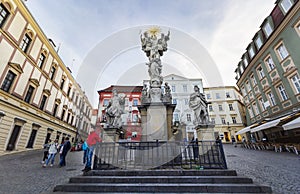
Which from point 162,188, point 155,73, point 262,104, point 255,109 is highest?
point 262,104

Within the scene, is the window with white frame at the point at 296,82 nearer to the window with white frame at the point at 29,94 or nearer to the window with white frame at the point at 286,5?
the window with white frame at the point at 286,5

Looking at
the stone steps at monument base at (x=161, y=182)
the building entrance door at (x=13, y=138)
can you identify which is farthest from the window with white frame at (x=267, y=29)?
the building entrance door at (x=13, y=138)

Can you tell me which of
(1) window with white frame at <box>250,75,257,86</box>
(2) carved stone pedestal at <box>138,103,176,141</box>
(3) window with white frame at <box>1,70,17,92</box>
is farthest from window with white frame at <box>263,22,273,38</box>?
(3) window with white frame at <box>1,70,17,92</box>

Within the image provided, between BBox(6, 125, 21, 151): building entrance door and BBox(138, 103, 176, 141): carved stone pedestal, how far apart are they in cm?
1378

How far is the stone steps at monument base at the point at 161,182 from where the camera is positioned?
3.47 meters

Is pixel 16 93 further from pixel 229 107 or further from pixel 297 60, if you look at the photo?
pixel 229 107

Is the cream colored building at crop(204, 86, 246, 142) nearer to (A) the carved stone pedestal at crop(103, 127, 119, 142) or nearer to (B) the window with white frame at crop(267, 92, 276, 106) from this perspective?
(B) the window with white frame at crop(267, 92, 276, 106)

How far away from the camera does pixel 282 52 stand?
595 inches

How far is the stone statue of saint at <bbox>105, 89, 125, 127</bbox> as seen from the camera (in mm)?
6859

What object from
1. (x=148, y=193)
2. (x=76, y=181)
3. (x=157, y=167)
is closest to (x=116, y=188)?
(x=148, y=193)

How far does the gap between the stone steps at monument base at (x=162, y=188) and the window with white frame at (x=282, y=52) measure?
1759cm

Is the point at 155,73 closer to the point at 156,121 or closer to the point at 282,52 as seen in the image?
the point at 156,121

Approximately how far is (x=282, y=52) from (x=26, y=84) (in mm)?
28147

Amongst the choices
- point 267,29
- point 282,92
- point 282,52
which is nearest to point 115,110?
point 282,92
